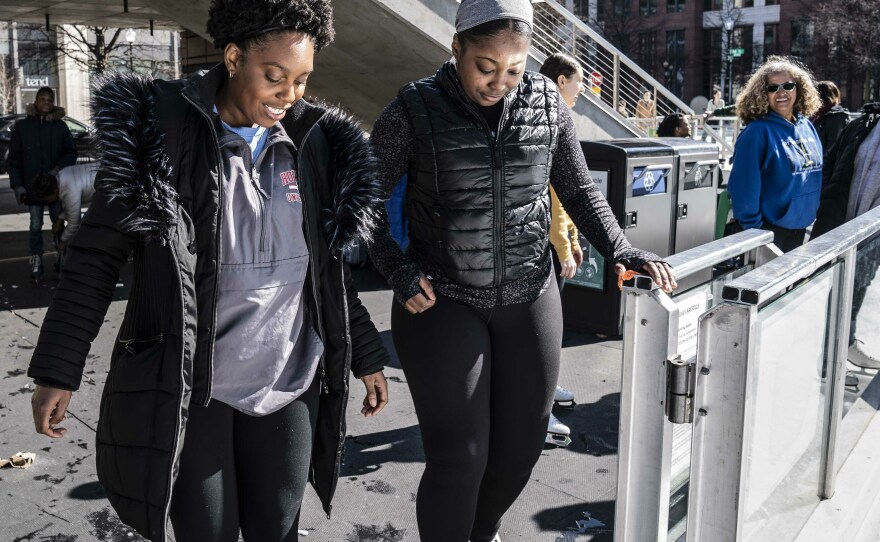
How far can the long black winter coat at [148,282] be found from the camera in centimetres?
191

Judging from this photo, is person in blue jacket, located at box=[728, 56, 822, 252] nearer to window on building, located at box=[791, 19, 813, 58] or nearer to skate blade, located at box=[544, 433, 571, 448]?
skate blade, located at box=[544, 433, 571, 448]

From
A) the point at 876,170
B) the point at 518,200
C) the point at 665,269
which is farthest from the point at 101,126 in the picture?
the point at 876,170

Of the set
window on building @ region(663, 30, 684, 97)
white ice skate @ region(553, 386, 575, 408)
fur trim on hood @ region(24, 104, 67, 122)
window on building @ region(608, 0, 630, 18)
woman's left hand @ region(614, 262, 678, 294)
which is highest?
window on building @ region(608, 0, 630, 18)

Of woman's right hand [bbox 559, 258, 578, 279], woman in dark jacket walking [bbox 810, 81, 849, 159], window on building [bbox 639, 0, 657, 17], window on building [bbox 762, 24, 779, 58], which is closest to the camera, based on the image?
woman's right hand [bbox 559, 258, 578, 279]

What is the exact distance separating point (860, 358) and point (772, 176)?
124 cm

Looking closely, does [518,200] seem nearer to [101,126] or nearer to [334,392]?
[334,392]

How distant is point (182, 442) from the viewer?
6.44 feet

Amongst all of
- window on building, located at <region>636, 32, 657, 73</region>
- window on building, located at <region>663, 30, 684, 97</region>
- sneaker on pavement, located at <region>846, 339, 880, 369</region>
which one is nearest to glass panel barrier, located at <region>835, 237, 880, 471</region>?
sneaker on pavement, located at <region>846, 339, 880, 369</region>

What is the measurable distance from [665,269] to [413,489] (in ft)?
6.64

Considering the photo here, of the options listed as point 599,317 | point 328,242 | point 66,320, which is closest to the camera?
point 66,320

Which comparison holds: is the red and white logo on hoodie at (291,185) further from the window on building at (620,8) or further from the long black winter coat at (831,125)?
the window on building at (620,8)

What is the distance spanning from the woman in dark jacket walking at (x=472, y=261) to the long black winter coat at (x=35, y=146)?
738 cm

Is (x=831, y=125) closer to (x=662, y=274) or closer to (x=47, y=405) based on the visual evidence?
(x=662, y=274)

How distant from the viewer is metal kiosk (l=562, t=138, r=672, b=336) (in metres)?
6.19
